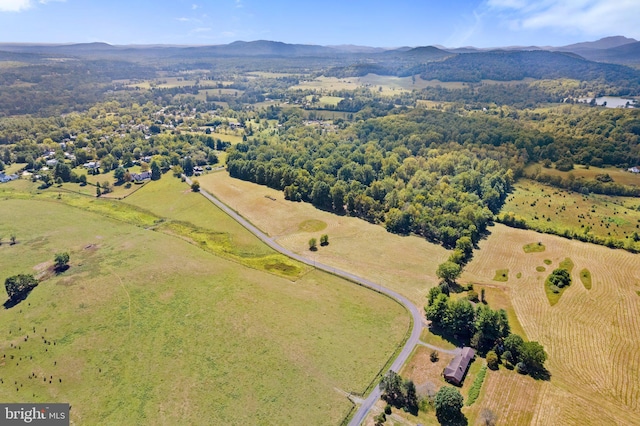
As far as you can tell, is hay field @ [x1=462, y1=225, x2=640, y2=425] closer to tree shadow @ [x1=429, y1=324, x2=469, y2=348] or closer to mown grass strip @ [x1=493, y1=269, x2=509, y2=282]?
mown grass strip @ [x1=493, y1=269, x2=509, y2=282]

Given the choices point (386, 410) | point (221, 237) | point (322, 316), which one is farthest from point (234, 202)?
point (386, 410)

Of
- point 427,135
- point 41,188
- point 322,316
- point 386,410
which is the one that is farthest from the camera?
point 427,135

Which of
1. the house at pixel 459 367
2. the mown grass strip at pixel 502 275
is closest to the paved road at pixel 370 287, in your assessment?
the house at pixel 459 367

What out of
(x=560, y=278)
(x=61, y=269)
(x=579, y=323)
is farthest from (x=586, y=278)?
(x=61, y=269)

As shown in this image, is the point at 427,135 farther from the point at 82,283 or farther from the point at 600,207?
the point at 82,283

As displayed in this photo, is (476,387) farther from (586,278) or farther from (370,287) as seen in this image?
(586,278)

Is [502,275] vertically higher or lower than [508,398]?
higher

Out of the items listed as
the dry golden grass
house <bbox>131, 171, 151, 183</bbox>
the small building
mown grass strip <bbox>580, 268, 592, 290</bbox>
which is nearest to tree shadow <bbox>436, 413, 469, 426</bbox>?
the dry golden grass
